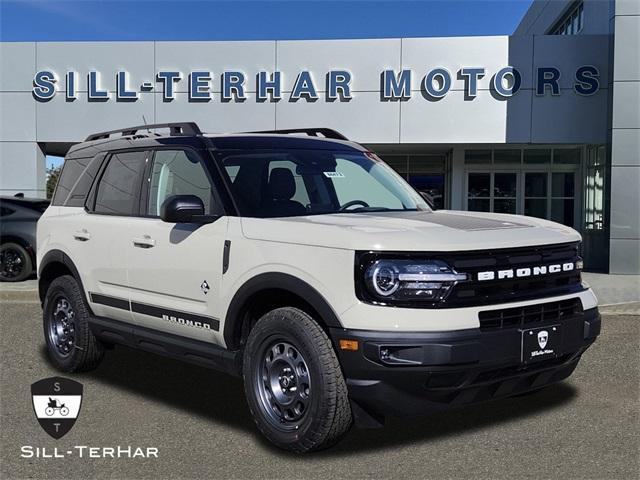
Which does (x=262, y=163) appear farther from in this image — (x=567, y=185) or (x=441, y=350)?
(x=567, y=185)

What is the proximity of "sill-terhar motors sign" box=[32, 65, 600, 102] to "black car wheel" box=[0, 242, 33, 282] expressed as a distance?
6.04m

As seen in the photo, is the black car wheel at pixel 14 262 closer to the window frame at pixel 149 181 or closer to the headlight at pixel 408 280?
the window frame at pixel 149 181

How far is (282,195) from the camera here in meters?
4.66

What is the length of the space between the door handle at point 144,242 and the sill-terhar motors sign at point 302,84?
1195 centimetres

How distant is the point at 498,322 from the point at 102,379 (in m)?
3.43

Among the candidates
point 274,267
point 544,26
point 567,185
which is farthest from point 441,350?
point 544,26

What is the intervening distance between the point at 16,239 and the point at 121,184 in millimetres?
7390

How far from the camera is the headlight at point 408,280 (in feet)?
11.7

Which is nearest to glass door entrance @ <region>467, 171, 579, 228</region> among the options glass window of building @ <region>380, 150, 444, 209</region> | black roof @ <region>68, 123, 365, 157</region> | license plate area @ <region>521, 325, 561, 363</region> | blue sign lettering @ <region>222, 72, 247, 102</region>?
glass window of building @ <region>380, 150, 444, 209</region>

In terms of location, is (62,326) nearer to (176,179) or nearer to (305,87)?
(176,179)

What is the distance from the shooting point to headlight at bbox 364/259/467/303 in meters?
3.55

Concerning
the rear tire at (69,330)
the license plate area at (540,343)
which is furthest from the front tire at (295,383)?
the rear tire at (69,330)

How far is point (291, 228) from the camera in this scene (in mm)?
3992

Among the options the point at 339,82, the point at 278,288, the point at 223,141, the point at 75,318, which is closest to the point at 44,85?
the point at 339,82
